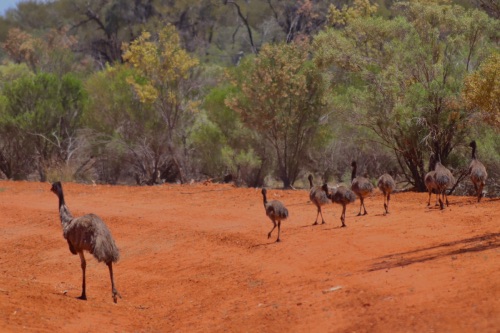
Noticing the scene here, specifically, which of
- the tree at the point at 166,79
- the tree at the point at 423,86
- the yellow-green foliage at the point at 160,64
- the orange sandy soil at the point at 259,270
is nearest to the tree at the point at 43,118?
the tree at the point at 166,79

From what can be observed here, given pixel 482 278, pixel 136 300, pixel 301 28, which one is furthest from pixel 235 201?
pixel 301 28

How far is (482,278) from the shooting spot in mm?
11281

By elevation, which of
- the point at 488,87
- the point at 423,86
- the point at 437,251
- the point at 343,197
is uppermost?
the point at 423,86

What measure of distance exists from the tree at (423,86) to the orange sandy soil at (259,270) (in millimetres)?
2128

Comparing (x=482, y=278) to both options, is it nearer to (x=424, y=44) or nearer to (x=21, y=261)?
(x=21, y=261)

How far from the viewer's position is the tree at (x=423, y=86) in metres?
26.5

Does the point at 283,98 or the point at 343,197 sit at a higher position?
the point at 283,98

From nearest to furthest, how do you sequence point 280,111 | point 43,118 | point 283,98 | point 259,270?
point 259,270
point 280,111
point 283,98
point 43,118

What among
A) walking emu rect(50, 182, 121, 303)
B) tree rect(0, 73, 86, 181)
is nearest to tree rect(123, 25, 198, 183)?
tree rect(0, 73, 86, 181)

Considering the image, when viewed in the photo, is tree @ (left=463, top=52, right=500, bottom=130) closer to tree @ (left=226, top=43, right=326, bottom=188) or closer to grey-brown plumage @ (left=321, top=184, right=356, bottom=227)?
grey-brown plumage @ (left=321, top=184, right=356, bottom=227)

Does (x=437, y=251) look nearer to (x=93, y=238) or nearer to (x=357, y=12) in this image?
(x=93, y=238)

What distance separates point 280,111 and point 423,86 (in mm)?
6652

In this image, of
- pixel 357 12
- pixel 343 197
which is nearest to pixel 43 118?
pixel 357 12

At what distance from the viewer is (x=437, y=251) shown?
1480 cm
